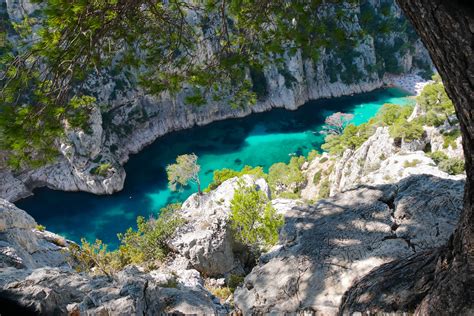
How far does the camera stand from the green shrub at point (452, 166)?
1216cm

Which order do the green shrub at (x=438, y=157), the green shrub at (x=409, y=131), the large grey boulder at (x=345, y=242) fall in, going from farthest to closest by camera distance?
the green shrub at (x=409, y=131) → the green shrub at (x=438, y=157) → the large grey boulder at (x=345, y=242)

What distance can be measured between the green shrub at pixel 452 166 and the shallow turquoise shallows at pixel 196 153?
16690 millimetres

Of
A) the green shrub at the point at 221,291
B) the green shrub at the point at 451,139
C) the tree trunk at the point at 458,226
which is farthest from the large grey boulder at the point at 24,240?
the green shrub at the point at 451,139

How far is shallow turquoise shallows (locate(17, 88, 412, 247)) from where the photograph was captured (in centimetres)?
2372

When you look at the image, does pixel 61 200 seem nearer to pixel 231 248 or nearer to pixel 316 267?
pixel 231 248

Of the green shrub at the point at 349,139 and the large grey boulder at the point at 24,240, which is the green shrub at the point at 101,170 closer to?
the large grey boulder at the point at 24,240

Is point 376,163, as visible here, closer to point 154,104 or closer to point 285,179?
point 285,179

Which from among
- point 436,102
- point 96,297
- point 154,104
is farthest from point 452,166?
point 154,104

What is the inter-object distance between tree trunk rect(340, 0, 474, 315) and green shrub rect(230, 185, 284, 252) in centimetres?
903

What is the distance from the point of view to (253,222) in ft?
36.7

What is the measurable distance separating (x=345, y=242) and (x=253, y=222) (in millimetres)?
8799

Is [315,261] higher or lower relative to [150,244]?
higher

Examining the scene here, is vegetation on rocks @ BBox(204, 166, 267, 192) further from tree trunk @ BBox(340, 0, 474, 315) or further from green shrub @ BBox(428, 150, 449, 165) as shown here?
tree trunk @ BBox(340, 0, 474, 315)

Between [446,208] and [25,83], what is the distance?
3.64 m
